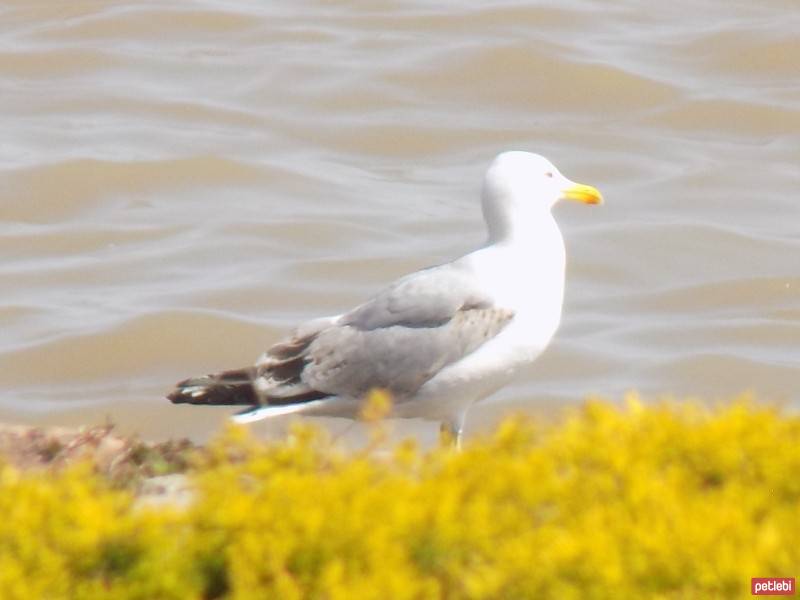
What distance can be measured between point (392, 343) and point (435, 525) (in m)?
Answer: 3.08

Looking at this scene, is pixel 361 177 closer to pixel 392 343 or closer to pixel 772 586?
pixel 392 343

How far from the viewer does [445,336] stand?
6.54m

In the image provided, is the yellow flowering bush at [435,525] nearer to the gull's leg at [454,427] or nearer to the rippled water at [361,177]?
the gull's leg at [454,427]

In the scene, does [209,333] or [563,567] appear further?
[209,333]

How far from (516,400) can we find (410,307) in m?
3.14

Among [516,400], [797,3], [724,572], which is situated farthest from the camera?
[797,3]

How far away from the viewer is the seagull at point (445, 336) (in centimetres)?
645

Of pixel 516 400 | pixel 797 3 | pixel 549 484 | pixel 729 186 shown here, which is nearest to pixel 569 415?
pixel 549 484

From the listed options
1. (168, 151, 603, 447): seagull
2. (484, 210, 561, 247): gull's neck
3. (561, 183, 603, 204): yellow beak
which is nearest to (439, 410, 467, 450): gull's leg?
(168, 151, 603, 447): seagull

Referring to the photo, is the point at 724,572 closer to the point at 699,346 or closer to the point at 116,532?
the point at 116,532

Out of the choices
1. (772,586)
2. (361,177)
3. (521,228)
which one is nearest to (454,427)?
(521,228)

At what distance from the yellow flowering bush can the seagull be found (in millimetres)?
2386

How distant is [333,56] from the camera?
15.1 meters

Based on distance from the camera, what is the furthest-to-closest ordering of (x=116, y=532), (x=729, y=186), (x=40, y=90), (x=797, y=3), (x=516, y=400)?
(x=797, y=3), (x=40, y=90), (x=729, y=186), (x=516, y=400), (x=116, y=532)
